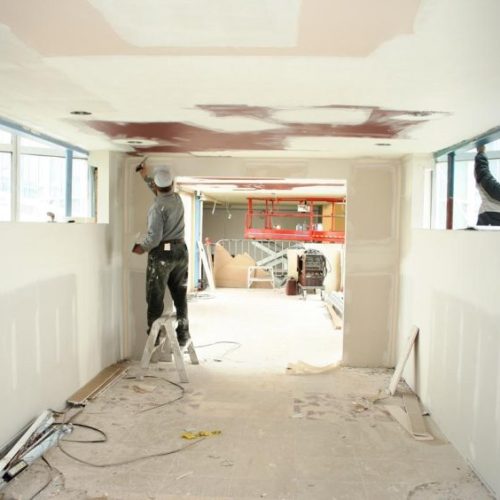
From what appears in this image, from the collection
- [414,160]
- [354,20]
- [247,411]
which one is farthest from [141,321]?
[354,20]

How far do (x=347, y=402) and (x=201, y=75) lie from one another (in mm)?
2692

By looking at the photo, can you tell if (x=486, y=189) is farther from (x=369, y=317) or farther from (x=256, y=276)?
(x=256, y=276)

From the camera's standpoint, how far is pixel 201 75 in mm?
2287

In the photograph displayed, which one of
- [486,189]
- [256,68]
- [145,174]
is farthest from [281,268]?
[256,68]

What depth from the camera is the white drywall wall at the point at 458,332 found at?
2555 mm

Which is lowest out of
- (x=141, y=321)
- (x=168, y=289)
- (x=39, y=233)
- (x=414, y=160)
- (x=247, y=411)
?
(x=247, y=411)

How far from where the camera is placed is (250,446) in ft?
10.00

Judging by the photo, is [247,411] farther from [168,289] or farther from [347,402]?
[168,289]

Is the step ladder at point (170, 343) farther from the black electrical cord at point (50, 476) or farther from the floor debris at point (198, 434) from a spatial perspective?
the black electrical cord at point (50, 476)

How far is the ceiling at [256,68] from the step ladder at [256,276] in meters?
6.85

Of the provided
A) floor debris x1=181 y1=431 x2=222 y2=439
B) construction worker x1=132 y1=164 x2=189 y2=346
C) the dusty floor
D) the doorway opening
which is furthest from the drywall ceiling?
floor debris x1=181 y1=431 x2=222 y2=439

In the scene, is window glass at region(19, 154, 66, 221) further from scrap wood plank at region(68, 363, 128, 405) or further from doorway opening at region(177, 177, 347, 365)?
→ scrap wood plank at region(68, 363, 128, 405)

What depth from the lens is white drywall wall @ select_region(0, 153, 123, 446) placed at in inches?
113

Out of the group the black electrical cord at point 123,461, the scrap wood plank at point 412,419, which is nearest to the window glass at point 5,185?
the black electrical cord at point 123,461
